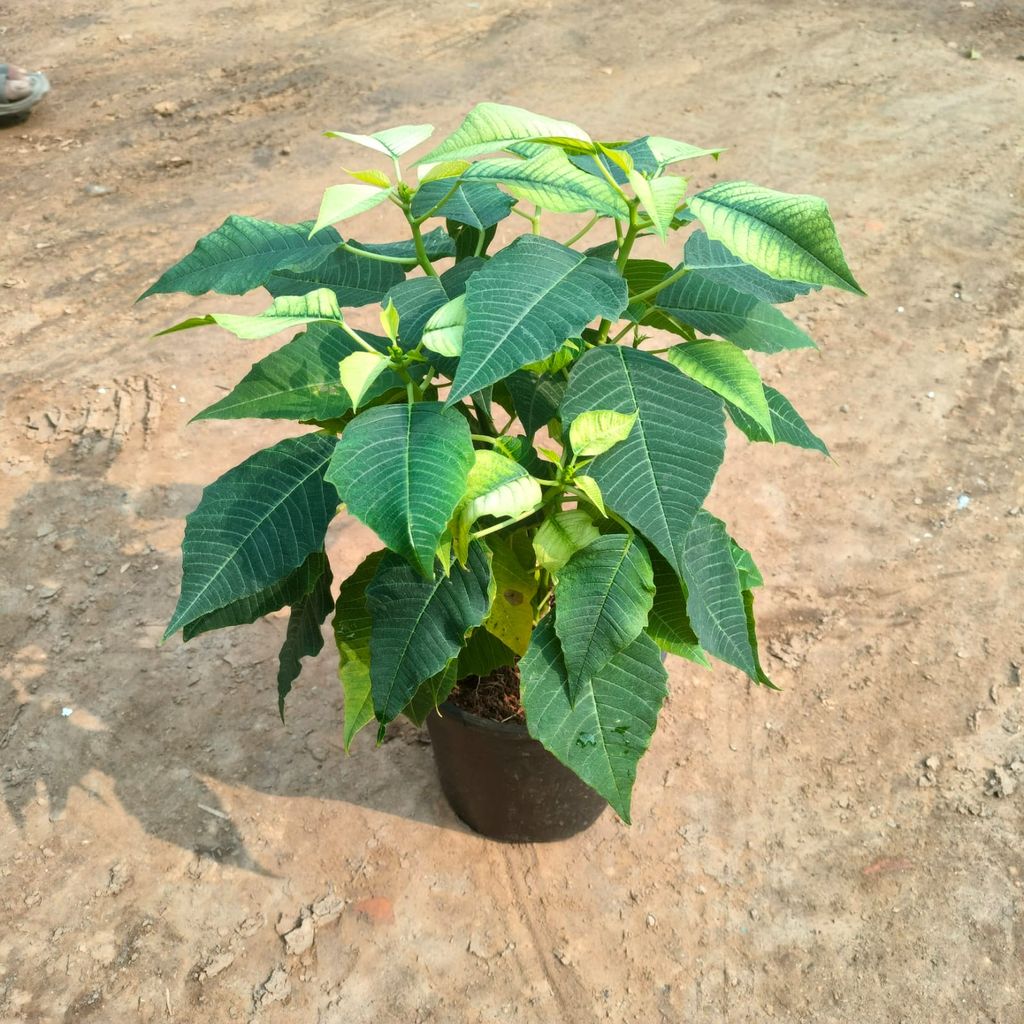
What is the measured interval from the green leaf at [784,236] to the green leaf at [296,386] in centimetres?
46

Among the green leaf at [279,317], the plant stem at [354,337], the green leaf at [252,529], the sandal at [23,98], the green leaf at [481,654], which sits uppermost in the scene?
the green leaf at [279,317]

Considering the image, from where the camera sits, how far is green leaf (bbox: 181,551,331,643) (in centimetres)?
145

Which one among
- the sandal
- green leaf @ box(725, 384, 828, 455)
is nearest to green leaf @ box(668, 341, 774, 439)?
green leaf @ box(725, 384, 828, 455)

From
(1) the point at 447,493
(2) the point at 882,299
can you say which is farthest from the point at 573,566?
(2) the point at 882,299

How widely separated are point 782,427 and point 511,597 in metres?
0.48

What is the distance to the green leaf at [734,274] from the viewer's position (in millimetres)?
1364

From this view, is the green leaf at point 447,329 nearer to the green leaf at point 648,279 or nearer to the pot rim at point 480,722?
the green leaf at point 648,279

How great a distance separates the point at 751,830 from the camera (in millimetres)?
2070

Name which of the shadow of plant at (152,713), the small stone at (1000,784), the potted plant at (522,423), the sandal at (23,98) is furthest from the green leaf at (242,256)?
the sandal at (23,98)

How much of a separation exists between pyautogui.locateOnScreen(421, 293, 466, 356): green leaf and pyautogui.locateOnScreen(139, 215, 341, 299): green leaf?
22 centimetres

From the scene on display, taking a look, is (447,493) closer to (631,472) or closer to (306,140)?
(631,472)

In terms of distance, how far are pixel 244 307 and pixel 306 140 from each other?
1418 mm

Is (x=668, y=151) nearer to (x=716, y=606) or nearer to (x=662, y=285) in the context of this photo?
(x=662, y=285)

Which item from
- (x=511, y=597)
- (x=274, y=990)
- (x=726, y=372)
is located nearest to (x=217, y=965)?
(x=274, y=990)
